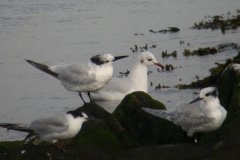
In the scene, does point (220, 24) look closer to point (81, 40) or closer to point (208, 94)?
point (81, 40)

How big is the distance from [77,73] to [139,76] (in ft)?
7.41

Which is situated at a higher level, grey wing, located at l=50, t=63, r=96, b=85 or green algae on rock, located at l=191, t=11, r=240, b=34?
green algae on rock, located at l=191, t=11, r=240, b=34

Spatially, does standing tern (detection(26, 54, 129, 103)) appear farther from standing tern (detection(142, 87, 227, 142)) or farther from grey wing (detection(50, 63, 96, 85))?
standing tern (detection(142, 87, 227, 142))

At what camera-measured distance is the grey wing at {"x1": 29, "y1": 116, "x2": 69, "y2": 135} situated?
4.87 metres

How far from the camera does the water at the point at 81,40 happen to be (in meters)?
9.15

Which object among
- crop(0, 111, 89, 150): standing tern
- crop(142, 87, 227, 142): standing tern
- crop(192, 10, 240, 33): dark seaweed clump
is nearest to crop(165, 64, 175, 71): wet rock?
crop(192, 10, 240, 33): dark seaweed clump

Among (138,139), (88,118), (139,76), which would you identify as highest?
(88,118)

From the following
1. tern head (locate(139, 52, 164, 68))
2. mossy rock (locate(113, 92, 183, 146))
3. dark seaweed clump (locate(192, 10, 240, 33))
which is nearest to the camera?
mossy rock (locate(113, 92, 183, 146))

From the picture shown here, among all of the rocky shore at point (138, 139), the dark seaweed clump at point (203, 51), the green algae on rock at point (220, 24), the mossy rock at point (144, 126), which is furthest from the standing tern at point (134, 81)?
the green algae on rock at point (220, 24)

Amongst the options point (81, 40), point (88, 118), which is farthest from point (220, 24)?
point (88, 118)

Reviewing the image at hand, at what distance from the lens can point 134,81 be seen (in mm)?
8727

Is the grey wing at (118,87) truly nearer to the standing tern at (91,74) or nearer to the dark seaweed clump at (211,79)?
the dark seaweed clump at (211,79)

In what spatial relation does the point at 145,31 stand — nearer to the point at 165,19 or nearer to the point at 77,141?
the point at 165,19

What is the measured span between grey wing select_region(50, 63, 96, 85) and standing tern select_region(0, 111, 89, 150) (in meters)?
1.58
